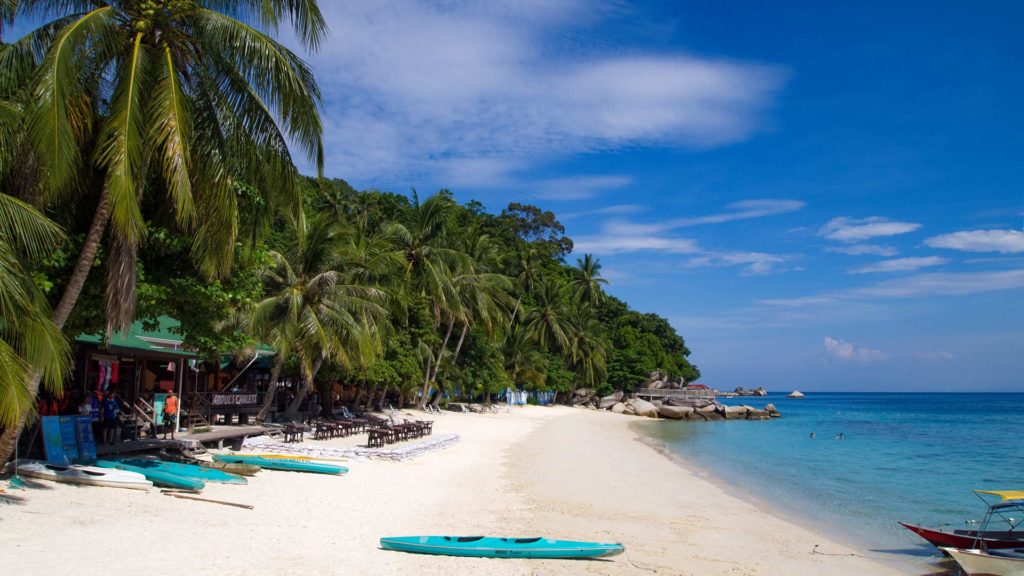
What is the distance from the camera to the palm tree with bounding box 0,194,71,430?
6594 millimetres

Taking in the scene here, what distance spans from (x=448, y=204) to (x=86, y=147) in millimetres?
24864

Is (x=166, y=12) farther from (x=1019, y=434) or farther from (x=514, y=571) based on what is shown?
(x=1019, y=434)

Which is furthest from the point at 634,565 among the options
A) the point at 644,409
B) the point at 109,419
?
the point at 644,409

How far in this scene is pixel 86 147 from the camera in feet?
31.0

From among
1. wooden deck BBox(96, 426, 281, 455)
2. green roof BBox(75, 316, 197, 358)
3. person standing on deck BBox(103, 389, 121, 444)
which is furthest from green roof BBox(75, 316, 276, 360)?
wooden deck BBox(96, 426, 281, 455)

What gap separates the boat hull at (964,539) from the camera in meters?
10.9

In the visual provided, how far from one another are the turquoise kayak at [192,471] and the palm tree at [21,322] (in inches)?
149

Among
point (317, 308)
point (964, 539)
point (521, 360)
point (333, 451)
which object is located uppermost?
point (317, 308)

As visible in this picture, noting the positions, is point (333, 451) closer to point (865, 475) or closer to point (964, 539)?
point (964, 539)

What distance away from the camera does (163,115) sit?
331 inches

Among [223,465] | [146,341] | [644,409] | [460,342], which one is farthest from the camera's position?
[644,409]

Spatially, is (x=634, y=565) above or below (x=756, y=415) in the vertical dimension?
above

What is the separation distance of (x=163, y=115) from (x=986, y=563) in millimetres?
12625

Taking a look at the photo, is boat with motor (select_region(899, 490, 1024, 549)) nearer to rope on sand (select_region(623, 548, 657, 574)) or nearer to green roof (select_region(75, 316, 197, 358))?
rope on sand (select_region(623, 548, 657, 574))
